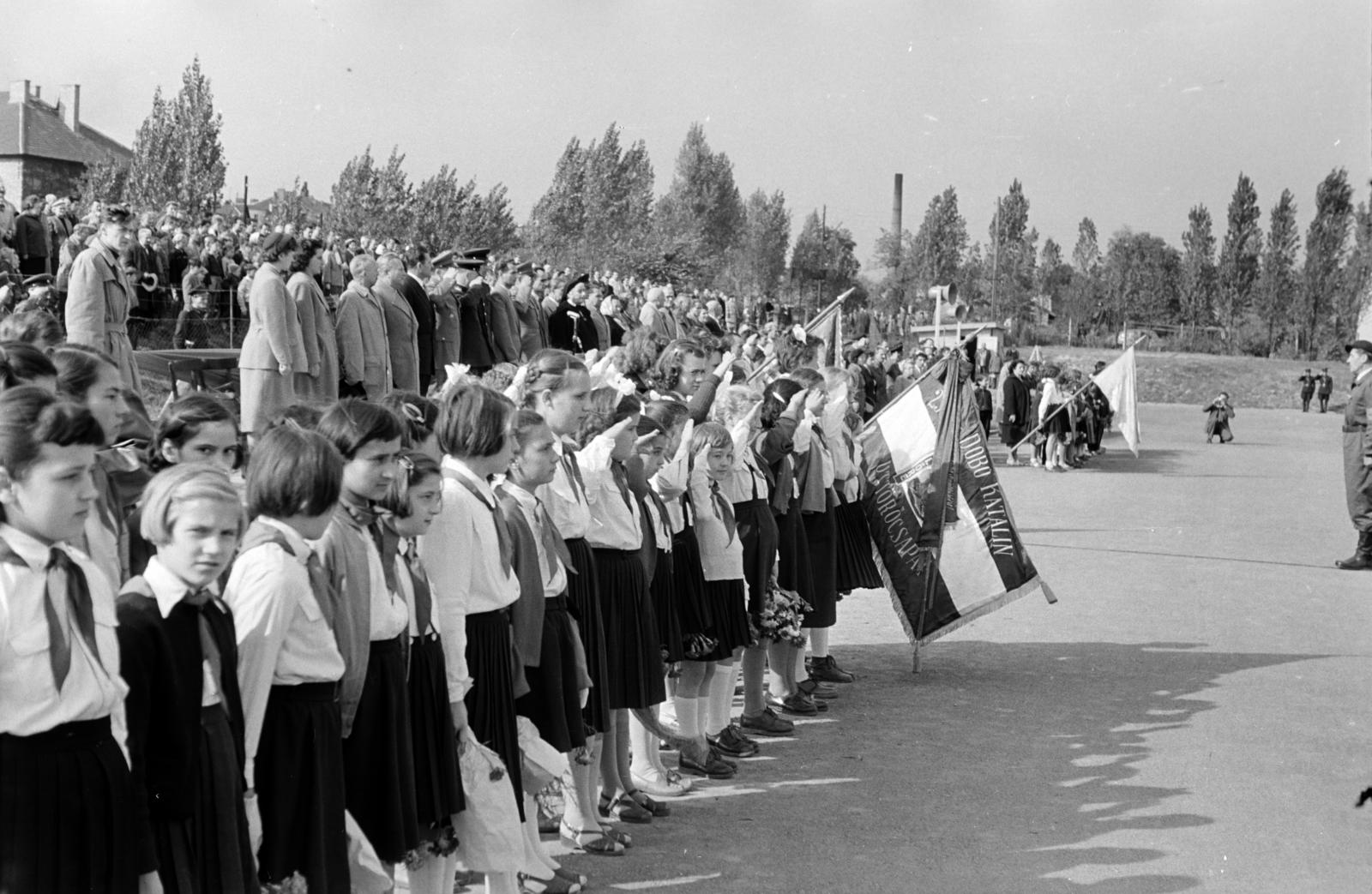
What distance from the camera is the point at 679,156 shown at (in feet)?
247

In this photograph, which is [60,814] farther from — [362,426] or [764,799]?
[764,799]

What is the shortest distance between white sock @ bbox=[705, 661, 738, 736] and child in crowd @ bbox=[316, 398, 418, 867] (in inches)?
126

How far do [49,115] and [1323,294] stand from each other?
6074 centimetres

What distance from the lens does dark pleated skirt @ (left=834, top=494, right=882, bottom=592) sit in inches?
361

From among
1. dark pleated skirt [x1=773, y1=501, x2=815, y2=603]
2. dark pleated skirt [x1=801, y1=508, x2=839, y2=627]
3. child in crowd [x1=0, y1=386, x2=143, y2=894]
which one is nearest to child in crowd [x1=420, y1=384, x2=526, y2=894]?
child in crowd [x1=0, y1=386, x2=143, y2=894]

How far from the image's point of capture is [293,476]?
3.69 meters

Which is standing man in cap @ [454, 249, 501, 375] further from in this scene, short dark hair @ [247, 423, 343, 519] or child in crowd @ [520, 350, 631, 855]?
short dark hair @ [247, 423, 343, 519]

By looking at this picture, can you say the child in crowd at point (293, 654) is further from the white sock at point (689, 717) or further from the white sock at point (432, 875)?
the white sock at point (689, 717)

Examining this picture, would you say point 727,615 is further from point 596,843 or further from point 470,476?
point 470,476

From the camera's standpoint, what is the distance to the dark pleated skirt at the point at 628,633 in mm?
5945

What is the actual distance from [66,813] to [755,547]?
4.87 m

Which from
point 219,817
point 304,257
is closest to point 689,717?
point 219,817

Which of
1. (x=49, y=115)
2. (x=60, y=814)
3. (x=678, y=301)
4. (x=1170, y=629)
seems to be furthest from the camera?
(x=49, y=115)

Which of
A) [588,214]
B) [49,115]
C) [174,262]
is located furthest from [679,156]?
[174,262]
